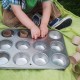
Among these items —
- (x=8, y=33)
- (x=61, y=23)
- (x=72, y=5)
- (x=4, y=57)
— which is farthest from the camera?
(x=72, y=5)

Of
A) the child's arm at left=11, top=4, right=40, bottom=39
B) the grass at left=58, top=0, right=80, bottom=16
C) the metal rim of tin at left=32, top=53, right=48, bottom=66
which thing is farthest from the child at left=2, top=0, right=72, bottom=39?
the grass at left=58, top=0, right=80, bottom=16

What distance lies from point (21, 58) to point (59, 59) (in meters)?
0.20

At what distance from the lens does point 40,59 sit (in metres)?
1.30

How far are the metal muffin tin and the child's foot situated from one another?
0.08 meters

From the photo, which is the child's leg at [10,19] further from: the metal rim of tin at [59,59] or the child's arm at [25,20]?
the metal rim of tin at [59,59]

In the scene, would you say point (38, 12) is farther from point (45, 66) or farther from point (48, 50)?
point (45, 66)

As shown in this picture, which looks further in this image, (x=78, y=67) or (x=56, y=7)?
(x=56, y=7)

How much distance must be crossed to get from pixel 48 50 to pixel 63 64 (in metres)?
0.12

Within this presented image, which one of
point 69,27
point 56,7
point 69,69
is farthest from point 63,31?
point 69,69

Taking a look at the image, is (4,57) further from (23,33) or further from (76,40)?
(76,40)

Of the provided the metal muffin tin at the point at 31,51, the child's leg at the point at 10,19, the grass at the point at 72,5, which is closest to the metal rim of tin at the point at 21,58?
the metal muffin tin at the point at 31,51

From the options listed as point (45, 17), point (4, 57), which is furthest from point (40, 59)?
point (45, 17)

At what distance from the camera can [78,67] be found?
1.20 meters

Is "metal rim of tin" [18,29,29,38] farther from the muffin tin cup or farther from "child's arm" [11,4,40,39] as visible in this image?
the muffin tin cup
